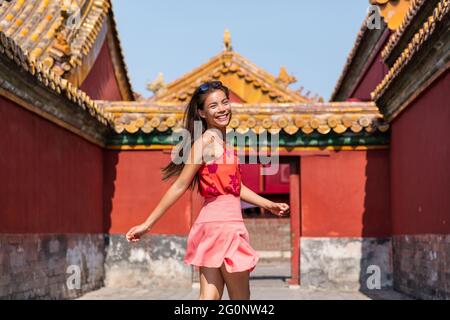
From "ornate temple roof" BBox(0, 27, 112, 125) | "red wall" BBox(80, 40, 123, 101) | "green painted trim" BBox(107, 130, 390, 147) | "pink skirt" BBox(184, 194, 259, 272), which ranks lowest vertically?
"pink skirt" BBox(184, 194, 259, 272)

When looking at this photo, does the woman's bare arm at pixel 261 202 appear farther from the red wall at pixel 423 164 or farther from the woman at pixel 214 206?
the red wall at pixel 423 164

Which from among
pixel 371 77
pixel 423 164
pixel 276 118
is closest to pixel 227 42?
pixel 371 77

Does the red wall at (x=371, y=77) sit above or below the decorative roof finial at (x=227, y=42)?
below

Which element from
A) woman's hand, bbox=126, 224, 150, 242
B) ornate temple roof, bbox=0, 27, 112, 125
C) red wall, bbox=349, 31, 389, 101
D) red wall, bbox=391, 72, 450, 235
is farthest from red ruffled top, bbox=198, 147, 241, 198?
red wall, bbox=349, 31, 389, 101

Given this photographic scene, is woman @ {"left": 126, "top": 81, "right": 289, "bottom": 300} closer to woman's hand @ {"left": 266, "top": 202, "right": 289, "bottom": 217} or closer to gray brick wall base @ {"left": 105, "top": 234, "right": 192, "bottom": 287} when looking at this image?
woman's hand @ {"left": 266, "top": 202, "right": 289, "bottom": 217}

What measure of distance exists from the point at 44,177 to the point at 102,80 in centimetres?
506

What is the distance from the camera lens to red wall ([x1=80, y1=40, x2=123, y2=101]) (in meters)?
11.9

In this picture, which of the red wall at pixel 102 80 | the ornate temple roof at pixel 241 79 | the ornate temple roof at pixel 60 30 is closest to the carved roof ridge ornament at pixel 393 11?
the ornate temple roof at pixel 60 30

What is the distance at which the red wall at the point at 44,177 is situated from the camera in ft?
23.1

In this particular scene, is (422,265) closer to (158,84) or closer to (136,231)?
(136,231)

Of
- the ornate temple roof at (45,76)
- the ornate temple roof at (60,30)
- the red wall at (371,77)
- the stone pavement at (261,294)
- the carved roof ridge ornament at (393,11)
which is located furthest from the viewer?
the red wall at (371,77)

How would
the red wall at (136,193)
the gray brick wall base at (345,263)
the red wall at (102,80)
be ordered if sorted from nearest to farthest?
Answer: the gray brick wall base at (345,263) < the red wall at (136,193) < the red wall at (102,80)

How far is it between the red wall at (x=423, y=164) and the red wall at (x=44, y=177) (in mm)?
4142

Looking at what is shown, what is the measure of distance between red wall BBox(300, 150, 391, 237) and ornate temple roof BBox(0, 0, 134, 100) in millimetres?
3603
